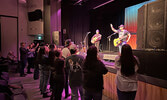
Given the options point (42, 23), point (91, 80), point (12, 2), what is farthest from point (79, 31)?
point (91, 80)

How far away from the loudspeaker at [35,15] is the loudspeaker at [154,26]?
8089 millimetres

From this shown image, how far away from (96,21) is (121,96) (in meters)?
9.20

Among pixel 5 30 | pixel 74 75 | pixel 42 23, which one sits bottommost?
pixel 74 75

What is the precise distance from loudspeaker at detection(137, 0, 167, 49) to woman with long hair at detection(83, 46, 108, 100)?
1.45 meters

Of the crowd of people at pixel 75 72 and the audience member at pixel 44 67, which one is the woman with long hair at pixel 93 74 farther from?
the audience member at pixel 44 67

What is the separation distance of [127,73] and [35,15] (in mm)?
9148

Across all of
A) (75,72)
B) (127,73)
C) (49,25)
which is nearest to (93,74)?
(127,73)

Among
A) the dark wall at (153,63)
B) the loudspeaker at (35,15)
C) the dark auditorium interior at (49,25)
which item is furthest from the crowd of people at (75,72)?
the loudspeaker at (35,15)

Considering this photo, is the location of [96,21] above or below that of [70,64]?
above

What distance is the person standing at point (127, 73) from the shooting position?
1.81 m

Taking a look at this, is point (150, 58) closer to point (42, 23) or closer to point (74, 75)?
point (74, 75)

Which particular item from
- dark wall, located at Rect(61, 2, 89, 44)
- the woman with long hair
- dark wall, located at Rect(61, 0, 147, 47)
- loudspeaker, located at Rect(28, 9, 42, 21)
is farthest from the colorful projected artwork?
the woman with long hair

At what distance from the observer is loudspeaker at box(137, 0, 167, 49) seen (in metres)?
2.52

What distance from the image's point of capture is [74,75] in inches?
95.5
